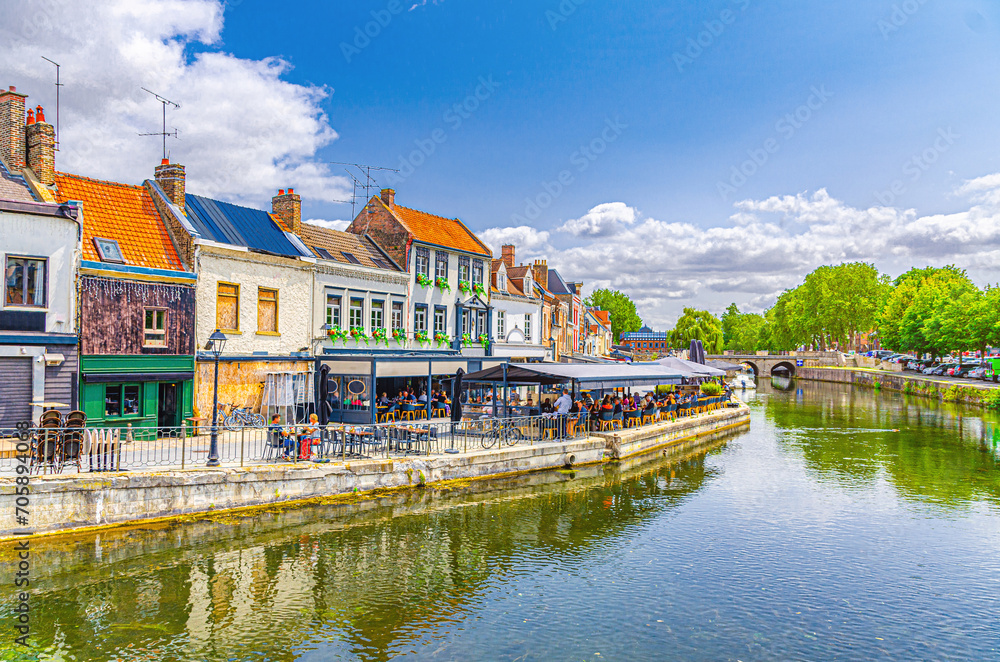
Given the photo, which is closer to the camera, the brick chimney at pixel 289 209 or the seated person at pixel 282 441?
the seated person at pixel 282 441

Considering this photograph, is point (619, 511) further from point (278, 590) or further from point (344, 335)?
point (344, 335)

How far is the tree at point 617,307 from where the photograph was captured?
11712cm

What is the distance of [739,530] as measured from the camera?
1689 cm

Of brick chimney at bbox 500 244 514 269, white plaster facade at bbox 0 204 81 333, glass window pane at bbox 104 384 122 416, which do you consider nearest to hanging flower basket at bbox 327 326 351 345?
glass window pane at bbox 104 384 122 416

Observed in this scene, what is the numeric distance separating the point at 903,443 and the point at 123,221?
114 ft

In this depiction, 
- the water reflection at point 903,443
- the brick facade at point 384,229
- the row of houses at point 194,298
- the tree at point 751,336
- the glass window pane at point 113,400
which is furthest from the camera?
the tree at point 751,336

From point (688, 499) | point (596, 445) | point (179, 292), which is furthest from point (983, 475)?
point (179, 292)

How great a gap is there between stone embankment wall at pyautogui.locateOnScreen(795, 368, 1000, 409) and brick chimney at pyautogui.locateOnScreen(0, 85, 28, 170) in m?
56.4

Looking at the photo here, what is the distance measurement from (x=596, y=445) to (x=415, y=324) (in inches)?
463

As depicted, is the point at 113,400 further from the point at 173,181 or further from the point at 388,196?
the point at 388,196

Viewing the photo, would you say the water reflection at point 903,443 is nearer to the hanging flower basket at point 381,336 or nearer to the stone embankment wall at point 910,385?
the stone embankment wall at point 910,385

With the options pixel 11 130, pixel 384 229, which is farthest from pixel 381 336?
pixel 11 130

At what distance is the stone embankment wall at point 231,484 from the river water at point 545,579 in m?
0.53

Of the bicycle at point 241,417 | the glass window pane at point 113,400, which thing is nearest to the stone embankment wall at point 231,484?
the bicycle at point 241,417
